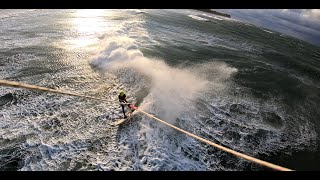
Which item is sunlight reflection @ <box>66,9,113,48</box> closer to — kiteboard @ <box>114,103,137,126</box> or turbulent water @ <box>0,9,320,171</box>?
turbulent water @ <box>0,9,320,171</box>

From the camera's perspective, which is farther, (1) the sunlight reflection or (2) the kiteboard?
(1) the sunlight reflection

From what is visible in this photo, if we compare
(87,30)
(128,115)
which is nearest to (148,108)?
(128,115)

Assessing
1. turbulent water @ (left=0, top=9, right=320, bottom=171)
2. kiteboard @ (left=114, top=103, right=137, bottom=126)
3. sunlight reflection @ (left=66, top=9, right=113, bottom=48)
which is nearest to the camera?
turbulent water @ (left=0, top=9, right=320, bottom=171)

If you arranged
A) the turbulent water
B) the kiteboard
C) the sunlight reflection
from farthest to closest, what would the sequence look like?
1. the sunlight reflection
2. the kiteboard
3. the turbulent water

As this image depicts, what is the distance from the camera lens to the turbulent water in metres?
9.41

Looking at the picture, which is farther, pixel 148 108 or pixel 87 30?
pixel 87 30

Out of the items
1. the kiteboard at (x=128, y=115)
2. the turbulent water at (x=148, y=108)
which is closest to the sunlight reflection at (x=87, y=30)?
the turbulent water at (x=148, y=108)

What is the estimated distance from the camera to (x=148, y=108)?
1277cm

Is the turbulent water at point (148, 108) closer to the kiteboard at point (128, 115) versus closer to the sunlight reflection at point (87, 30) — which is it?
the kiteboard at point (128, 115)

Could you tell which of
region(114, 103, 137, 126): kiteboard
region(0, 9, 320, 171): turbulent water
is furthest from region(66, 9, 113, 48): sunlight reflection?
region(114, 103, 137, 126): kiteboard

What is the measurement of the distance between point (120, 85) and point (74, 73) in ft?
13.2

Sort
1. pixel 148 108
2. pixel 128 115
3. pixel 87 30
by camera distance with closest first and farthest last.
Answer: pixel 128 115, pixel 148 108, pixel 87 30

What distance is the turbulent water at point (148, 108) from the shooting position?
9.41 metres

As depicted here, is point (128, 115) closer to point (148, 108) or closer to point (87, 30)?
point (148, 108)
